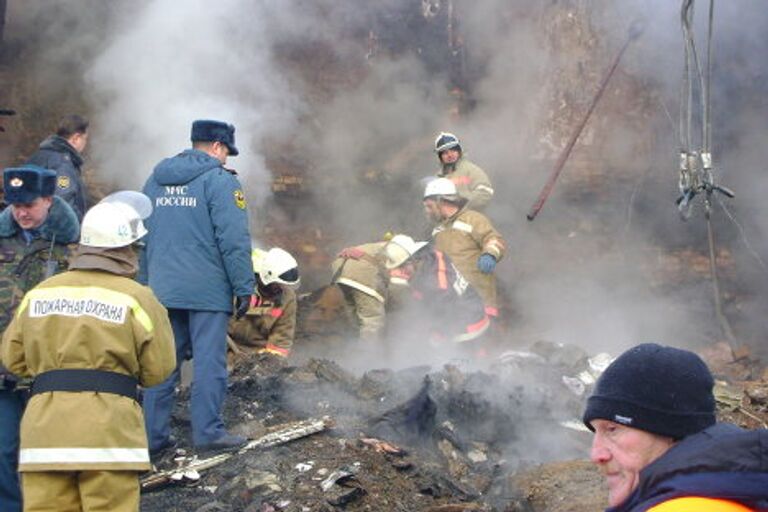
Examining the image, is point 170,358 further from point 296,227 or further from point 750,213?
point 750,213

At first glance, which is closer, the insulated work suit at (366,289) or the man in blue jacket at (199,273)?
the man in blue jacket at (199,273)

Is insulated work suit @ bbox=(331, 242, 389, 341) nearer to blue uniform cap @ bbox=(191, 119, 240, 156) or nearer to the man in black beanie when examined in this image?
blue uniform cap @ bbox=(191, 119, 240, 156)

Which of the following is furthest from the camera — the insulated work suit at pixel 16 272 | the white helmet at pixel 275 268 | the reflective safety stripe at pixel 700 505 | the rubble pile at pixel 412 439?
the white helmet at pixel 275 268

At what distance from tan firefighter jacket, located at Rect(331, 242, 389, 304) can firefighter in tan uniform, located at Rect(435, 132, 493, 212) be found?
1.35 metres

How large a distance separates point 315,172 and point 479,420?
16.8 ft

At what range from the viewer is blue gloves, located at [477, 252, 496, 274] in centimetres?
837

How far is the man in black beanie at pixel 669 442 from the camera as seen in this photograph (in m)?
1.69

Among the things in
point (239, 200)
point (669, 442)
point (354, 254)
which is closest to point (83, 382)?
point (239, 200)

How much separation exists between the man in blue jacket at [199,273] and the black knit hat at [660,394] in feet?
12.1

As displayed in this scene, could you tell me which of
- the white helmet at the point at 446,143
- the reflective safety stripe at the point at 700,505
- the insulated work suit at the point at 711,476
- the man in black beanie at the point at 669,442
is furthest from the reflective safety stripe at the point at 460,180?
the reflective safety stripe at the point at 700,505

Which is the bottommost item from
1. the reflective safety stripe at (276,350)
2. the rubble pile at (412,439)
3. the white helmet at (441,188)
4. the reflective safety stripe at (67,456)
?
the rubble pile at (412,439)

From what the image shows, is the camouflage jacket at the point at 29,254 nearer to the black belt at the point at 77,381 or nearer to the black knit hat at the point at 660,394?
the black belt at the point at 77,381

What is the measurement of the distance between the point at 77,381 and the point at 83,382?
23 mm

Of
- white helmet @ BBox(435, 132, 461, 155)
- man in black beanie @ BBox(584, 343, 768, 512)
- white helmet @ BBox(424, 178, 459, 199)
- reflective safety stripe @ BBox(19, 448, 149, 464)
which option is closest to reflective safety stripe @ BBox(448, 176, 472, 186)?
white helmet @ BBox(435, 132, 461, 155)
